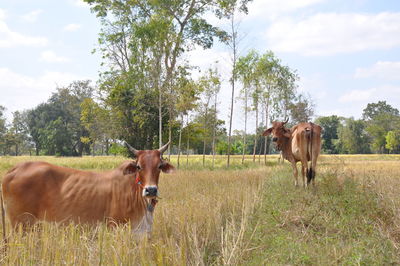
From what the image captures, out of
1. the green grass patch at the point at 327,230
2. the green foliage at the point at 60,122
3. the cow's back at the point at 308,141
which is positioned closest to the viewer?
the green grass patch at the point at 327,230

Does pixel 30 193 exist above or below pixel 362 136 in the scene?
below

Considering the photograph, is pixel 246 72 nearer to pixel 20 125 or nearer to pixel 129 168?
pixel 129 168

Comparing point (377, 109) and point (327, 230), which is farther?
point (377, 109)

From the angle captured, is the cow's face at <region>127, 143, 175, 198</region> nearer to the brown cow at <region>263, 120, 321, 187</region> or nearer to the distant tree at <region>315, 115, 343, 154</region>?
the brown cow at <region>263, 120, 321, 187</region>

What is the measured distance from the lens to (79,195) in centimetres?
512

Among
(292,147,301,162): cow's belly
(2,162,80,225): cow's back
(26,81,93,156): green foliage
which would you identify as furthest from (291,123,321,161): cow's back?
(26,81,93,156): green foliage

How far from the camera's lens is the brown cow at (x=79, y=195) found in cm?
487

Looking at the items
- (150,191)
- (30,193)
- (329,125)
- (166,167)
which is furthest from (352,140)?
(30,193)

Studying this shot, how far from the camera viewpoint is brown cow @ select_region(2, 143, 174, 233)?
192 inches

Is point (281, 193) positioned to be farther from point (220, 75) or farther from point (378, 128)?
point (378, 128)

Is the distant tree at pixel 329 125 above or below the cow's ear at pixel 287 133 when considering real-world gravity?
above

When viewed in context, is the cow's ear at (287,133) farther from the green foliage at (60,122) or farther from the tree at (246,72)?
the green foliage at (60,122)

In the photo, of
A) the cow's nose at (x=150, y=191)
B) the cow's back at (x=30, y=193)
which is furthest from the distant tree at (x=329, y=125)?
the cow's back at (x=30, y=193)

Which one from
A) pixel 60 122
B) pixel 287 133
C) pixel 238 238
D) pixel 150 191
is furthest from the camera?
pixel 60 122
